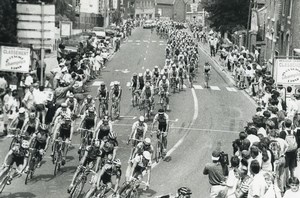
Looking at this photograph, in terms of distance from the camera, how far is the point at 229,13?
7156cm

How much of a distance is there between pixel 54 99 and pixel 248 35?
130 ft

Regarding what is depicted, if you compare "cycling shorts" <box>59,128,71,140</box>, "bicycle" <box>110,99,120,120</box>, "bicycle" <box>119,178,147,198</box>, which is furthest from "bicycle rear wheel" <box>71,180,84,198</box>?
"bicycle" <box>110,99,120,120</box>

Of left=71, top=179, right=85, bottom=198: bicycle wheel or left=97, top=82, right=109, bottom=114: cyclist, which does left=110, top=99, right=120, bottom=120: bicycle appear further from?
left=71, top=179, right=85, bottom=198: bicycle wheel

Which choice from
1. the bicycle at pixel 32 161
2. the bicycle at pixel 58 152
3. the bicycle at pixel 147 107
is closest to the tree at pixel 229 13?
the bicycle at pixel 147 107

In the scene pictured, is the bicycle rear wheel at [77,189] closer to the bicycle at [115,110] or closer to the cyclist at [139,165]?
the cyclist at [139,165]

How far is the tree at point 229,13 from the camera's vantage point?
233 feet

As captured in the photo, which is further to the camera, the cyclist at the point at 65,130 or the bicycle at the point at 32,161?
the cyclist at the point at 65,130

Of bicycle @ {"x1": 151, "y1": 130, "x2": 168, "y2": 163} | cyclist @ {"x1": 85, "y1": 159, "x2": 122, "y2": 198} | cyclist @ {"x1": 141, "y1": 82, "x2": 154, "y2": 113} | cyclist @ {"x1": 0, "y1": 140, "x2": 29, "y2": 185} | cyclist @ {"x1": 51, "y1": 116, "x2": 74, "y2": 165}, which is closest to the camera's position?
cyclist @ {"x1": 85, "y1": 159, "x2": 122, "y2": 198}

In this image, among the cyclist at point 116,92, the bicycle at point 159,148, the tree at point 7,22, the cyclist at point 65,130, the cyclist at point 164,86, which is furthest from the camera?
the tree at point 7,22

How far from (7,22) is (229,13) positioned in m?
40.4

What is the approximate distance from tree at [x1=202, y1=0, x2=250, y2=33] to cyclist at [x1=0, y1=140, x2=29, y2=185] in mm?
57476

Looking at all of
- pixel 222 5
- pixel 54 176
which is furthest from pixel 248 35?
pixel 54 176

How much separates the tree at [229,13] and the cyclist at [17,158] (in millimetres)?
57476

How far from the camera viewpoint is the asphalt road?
1702cm
